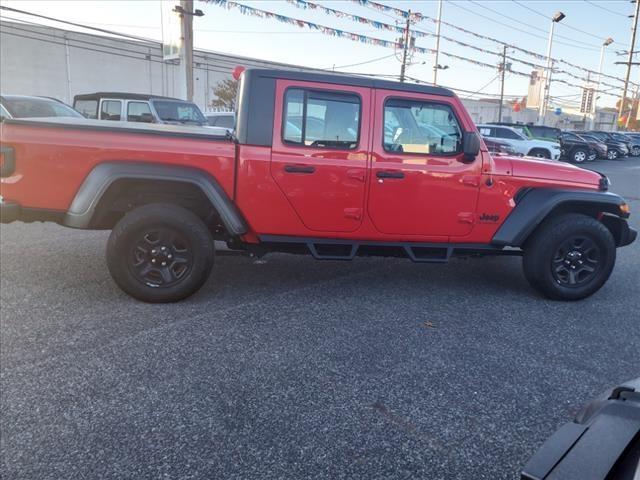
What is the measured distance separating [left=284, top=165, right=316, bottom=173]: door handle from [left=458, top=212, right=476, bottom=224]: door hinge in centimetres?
142

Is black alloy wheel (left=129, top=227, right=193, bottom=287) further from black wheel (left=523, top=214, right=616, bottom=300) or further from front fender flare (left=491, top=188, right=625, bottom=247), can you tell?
black wheel (left=523, top=214, right=616, bottom=300)

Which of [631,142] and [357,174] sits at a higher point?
[631,142]

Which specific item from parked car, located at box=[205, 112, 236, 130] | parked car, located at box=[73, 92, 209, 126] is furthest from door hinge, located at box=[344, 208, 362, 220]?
parked car, located at box=[205, 112, 236, 130]

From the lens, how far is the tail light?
3863 mm

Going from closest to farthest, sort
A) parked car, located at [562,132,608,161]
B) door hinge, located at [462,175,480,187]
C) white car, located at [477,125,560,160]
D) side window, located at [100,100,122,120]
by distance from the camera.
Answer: door hinge, located at [462,175,480,187], side window, located at [100,100,122,120], white car, located at [477,125,560,160], parked car, located at [562,132,608,161]

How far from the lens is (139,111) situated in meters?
12.7

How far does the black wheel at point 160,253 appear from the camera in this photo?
4105mm

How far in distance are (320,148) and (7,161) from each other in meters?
2.48

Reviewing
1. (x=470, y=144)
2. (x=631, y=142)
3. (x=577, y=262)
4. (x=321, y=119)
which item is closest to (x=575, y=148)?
(x=631, y=142)

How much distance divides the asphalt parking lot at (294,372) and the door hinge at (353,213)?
31.1 inches

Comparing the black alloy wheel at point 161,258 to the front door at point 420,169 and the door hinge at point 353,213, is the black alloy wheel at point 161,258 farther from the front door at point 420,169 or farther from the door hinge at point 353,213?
the front door at point 420,169

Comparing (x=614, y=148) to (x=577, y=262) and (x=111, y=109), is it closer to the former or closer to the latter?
(x=111, y=109)

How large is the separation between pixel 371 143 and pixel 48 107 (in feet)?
24.3

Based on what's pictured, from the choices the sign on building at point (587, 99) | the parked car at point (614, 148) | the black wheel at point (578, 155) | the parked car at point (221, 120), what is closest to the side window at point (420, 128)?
the parked car at point (221, 120)
